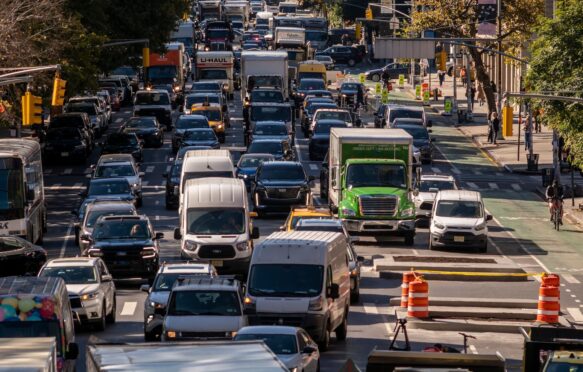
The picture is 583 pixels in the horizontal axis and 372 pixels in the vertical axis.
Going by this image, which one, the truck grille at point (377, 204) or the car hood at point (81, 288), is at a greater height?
the car hood at point (81, 288)

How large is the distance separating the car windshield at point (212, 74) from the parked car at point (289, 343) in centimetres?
7473

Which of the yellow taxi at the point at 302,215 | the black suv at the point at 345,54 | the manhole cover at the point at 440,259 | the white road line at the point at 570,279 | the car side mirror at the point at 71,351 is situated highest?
the car side mirror at the point at 71,351

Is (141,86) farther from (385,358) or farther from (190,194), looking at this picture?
(385,358)

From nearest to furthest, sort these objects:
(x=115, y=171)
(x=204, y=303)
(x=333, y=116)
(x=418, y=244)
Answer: (x=204, y=303), (x=418, y=244), (x=115, y=171), (x=333, y=116)

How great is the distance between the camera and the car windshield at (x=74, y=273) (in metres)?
37.5

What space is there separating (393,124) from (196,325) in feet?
147

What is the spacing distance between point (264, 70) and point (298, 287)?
56.1 metres

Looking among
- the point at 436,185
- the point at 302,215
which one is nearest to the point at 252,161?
the point at 436,185

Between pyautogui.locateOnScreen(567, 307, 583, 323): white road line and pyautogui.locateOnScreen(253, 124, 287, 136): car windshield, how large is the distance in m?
31.5

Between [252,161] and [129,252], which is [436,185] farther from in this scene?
[129,252]

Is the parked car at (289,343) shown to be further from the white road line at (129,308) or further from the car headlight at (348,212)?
the car headlight at (348,212)

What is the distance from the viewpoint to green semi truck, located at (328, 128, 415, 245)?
52.3 m

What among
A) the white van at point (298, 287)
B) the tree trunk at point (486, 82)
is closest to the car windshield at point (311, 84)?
the tree trunk at point (486, 82)

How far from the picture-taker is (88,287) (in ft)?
121
